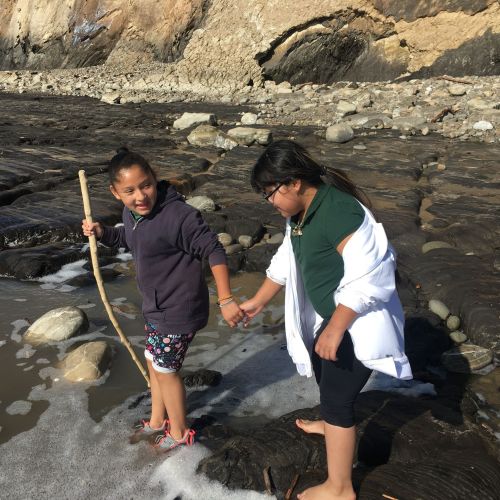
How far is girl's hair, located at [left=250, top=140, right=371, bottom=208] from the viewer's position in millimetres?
2158

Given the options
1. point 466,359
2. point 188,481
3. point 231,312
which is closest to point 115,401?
point 188,481

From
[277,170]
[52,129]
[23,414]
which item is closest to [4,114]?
[52,129]

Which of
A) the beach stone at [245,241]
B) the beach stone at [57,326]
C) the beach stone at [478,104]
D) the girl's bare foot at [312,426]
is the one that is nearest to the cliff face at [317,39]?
the beach stone at [478,104]

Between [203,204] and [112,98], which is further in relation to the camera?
[112,98]

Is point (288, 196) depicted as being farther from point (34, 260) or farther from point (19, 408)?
point (34, 260)

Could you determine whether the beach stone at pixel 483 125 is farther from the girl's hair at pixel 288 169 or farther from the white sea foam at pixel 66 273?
the girl's hair at pixel 288 169

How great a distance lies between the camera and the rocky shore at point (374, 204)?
8.94 ft

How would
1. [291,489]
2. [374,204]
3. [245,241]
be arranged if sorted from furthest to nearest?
[374,204] → [245,241] → [291,489]

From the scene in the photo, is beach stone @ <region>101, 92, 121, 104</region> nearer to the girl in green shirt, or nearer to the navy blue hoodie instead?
the navy blue hoodie

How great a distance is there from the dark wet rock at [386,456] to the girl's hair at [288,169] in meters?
1.30

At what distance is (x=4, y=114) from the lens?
16.3 meters

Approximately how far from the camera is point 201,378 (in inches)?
143

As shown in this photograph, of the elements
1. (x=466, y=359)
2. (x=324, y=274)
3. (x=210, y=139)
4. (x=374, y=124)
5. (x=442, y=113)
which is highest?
(x=324, y=274)

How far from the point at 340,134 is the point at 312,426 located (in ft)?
29.4
